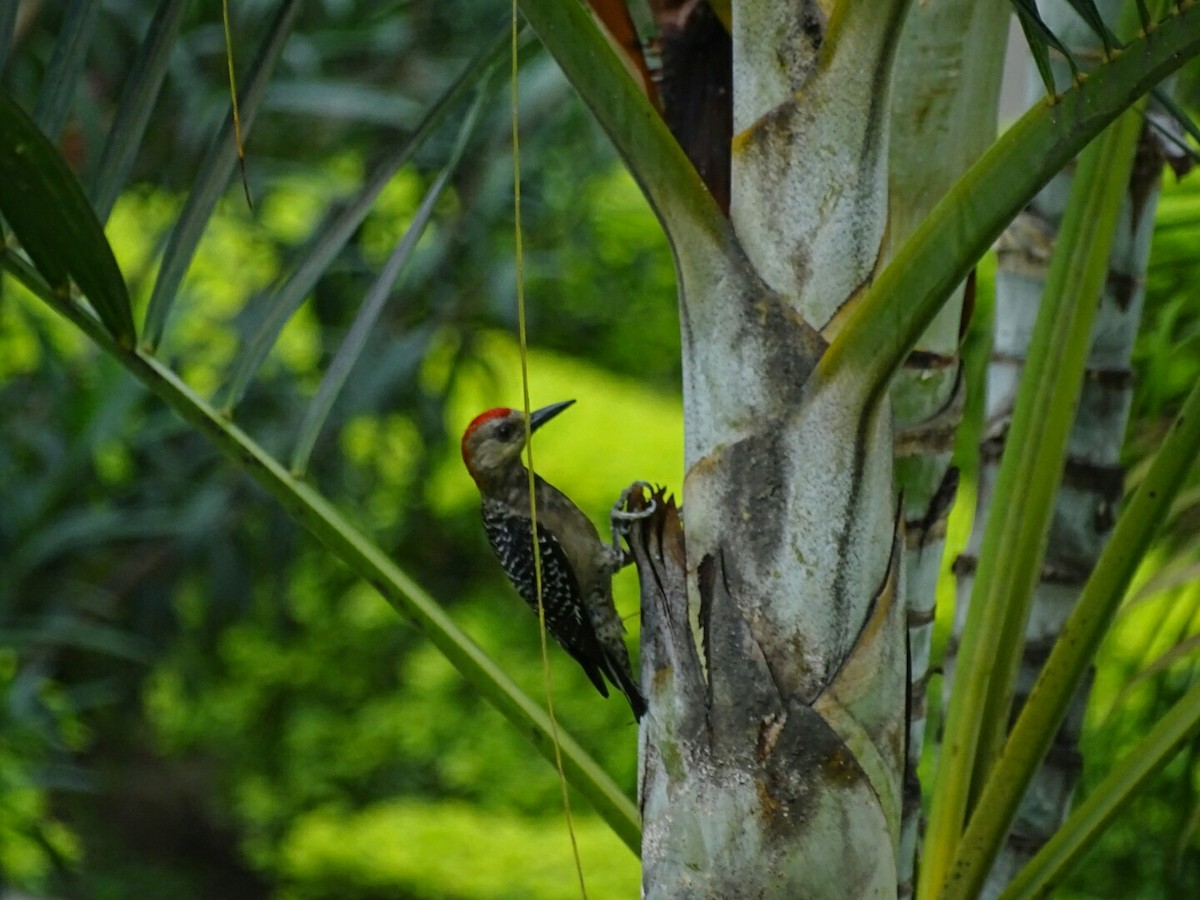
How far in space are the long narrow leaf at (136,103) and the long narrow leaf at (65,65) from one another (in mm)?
29

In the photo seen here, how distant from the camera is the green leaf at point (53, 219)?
0.75 metres

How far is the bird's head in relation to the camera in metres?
1.51

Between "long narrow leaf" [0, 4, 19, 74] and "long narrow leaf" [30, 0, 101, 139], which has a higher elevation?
"long narrow leaf" [30, 0, 101, 139]

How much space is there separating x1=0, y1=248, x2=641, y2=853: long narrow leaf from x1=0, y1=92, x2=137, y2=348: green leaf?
0.11 feet

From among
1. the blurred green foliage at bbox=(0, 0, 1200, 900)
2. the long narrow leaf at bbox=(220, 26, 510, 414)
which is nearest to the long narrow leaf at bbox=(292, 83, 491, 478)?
the long narrow leaf at bbox=(220, 26, 510, 414)

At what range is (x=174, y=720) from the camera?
447 centimetres

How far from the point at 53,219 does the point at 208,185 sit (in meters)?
0.11

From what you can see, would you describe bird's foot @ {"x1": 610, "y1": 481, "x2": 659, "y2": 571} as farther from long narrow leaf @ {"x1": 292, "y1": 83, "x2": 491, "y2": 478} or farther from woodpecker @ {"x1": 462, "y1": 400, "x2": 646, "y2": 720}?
long narrow leaf @ {"x1": 292, "y1": 83, "x2": 491, "y2": 478}

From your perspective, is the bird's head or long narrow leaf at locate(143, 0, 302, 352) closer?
long narrow leaf at locate(143, 0, 302, 352)

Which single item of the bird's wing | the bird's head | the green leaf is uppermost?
the bird's head

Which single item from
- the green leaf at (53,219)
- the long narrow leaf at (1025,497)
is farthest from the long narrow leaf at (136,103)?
the long narrow leaf at (1025,497)

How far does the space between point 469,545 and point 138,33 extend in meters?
2.53

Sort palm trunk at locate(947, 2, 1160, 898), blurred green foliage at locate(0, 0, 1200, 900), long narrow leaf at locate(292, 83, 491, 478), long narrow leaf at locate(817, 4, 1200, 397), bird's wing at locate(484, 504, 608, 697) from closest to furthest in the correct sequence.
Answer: long narrow leaf at locate(817, 4, 1200, 397) < long narrow leaf at locate(292, 83, 491, 478) < palm trunk at locate(947, 2, 1160, 898) < bird's wing at locate(484, 504, 608, 697) < blurred green foliage at locate(0, 0, 1200, 900)

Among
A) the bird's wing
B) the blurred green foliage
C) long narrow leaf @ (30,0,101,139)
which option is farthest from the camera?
the blurred green foliage
